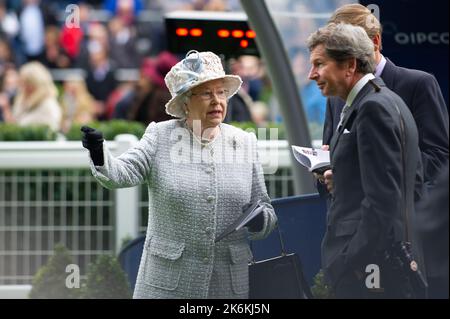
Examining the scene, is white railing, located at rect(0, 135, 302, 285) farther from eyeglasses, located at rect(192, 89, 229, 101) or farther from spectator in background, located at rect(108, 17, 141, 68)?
spectator in background, located at rect(108, 17, 141, 68)

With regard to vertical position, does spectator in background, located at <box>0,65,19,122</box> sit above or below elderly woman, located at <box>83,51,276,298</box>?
above

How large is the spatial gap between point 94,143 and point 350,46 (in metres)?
0.96

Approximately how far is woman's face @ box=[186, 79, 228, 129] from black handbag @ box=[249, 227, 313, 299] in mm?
557

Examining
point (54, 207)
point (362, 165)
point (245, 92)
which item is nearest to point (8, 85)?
point (54, 207)

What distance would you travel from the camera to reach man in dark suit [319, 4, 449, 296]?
5.44 meters

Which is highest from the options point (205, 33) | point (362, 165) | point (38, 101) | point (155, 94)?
point (38, 101)

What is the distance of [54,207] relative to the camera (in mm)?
9820

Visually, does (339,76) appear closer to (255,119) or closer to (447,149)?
(447,149)

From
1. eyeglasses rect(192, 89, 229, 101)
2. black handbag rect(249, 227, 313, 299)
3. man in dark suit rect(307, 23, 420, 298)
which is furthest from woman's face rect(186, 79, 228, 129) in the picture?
black handbag rect(249, 227, 313, 299)

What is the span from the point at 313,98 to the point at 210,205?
7.58 ft

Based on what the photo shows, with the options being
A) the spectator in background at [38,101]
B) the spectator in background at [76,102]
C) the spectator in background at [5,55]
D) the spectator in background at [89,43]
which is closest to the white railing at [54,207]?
the spectator in background at [38,101]

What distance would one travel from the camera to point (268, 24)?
26.4 ft

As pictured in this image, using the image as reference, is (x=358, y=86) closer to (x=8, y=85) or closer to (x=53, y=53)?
(x=8, y=85)

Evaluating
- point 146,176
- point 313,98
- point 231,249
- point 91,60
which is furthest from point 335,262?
point 91,60
